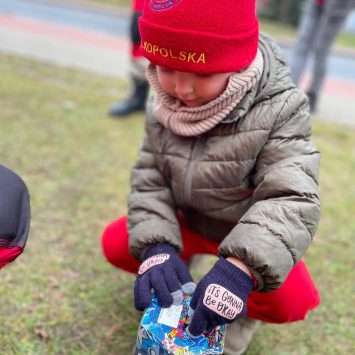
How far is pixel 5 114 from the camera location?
Answer: 10.9 ft

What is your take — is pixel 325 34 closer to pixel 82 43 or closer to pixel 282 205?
pixel 282 205

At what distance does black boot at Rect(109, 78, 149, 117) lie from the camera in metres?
3.75

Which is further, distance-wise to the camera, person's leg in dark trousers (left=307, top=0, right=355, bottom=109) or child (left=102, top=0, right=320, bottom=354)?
person's leg in dark trousers (left=307, top=0, right=355, bottom=109)

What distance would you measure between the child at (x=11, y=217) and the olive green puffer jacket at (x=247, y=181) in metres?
0.41

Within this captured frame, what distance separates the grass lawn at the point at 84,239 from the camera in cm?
171

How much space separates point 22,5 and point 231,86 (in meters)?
10.9

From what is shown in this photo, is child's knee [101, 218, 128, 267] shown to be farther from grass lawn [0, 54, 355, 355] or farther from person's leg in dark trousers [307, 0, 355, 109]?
person's leg in dark trousers [307, 0, 355, 109]

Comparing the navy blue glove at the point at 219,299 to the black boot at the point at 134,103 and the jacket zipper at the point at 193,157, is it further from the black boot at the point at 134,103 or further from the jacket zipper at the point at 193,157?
the black boot at the point at 134,103

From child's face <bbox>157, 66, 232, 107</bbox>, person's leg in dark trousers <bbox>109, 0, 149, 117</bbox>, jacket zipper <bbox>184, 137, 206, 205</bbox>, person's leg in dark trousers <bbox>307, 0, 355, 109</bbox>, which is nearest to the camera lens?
child's face <bbox>157, 66, 232, 107</bbox>

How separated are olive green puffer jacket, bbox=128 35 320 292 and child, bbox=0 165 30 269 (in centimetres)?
41

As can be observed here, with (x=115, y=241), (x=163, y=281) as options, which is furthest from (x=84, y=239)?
(x=163, y=281)

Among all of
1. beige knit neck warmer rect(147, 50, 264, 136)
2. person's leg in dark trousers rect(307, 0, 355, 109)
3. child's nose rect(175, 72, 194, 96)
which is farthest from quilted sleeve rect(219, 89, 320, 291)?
person's leg in dark trousers rect(307, 0, 355, 109)

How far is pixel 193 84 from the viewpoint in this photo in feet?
4.60

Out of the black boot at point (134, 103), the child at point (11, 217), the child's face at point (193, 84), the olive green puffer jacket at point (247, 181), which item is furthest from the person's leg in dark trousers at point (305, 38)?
the child at point (11, 217)
